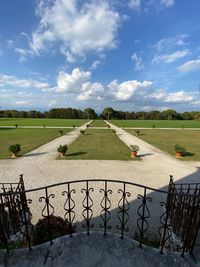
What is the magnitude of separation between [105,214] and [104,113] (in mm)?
120602

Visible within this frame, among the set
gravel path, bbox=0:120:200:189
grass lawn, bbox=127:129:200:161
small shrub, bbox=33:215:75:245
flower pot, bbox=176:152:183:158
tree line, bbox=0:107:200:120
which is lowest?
gravel path, bbox=0:120:200:189

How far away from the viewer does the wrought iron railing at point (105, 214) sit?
343 centimetres

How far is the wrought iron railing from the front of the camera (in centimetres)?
343

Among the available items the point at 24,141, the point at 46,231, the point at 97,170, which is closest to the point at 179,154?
the point at 97,170

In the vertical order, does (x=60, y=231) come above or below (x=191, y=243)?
below

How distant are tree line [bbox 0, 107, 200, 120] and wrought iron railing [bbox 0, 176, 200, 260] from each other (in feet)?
352

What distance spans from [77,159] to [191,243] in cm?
1093

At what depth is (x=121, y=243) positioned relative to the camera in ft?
11.0

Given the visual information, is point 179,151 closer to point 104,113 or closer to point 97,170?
point 97,170

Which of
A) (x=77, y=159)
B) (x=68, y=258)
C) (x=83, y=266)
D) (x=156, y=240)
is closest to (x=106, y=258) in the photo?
(x=83, y=266)

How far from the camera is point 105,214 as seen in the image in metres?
3.66

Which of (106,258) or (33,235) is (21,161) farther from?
(106,258)

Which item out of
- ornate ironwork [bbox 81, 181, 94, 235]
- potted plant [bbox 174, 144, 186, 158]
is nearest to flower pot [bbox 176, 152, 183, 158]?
potted plant [bbox 174, 144, 186, 158]

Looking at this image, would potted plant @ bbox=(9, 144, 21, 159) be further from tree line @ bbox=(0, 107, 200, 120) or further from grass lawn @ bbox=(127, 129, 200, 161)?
tree line @ bbox=(0, 107, 200, 120)
